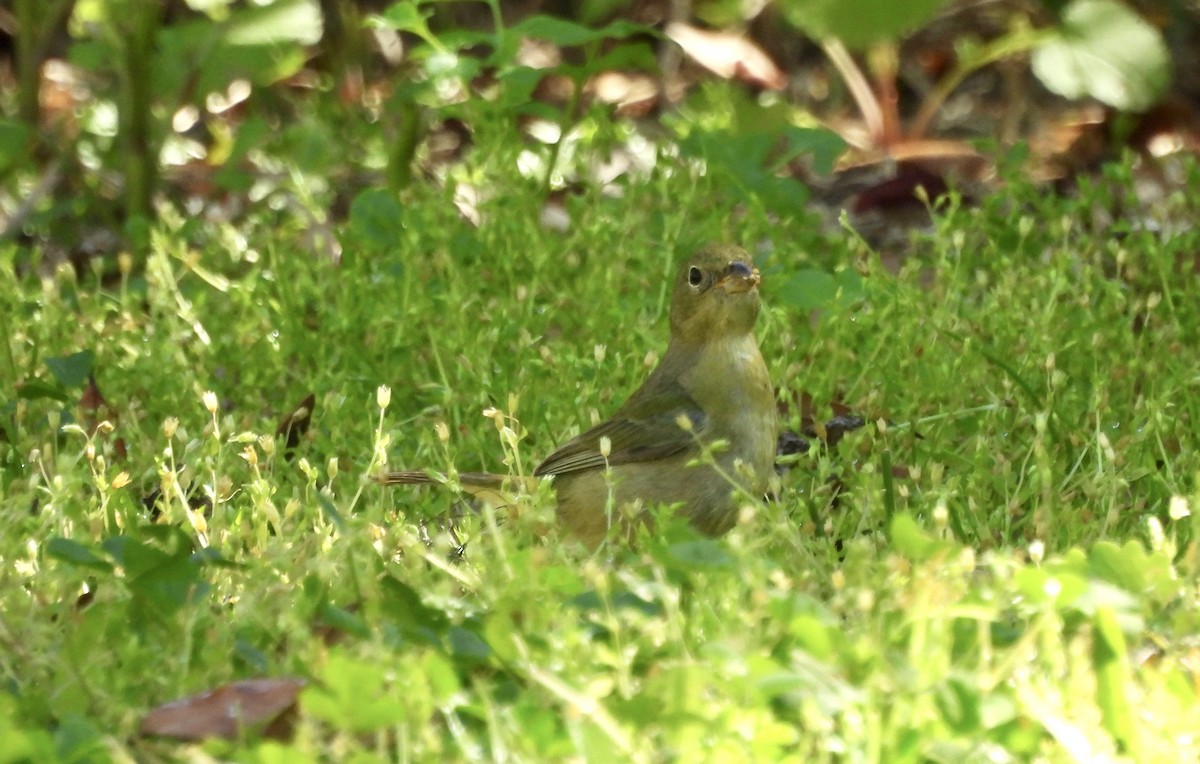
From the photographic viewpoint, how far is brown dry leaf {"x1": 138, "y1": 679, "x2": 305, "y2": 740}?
2703 millimetres

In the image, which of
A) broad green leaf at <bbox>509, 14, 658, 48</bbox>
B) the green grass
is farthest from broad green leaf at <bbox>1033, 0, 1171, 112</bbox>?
broad green leaf at <bbox>509, 14, 658, 48</bbox>

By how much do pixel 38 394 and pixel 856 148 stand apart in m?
4.14

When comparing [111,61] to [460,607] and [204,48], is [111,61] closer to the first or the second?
[204,48]

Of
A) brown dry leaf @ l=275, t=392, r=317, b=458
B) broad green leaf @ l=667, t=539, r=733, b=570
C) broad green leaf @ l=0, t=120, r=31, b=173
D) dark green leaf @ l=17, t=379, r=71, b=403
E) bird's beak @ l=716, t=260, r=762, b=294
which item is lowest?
broad green leaf @ l=0, t=120, r=31, b=173

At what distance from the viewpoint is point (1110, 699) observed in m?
2.63

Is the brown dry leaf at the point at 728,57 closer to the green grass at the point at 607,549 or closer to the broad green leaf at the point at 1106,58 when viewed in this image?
the broad green leaf at the point at 1106,58

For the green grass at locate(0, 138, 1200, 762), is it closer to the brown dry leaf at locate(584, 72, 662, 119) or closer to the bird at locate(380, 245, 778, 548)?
the bird at locate(380, 245, 778, 548)

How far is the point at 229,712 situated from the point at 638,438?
1706 mm

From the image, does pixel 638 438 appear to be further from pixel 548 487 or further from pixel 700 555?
pixel 700 555

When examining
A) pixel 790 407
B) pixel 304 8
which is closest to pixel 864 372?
pixel 790 407

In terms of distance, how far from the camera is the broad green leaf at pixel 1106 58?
7086 millimetres

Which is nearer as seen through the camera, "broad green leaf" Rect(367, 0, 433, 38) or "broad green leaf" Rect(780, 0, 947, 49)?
"broad green leaf" Rect(367, 0, 433, 38)

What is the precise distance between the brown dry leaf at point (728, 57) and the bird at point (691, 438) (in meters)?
3.43

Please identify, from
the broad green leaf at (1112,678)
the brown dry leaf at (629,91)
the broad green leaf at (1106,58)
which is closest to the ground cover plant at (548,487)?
the broad green leaf at (1112,678)
